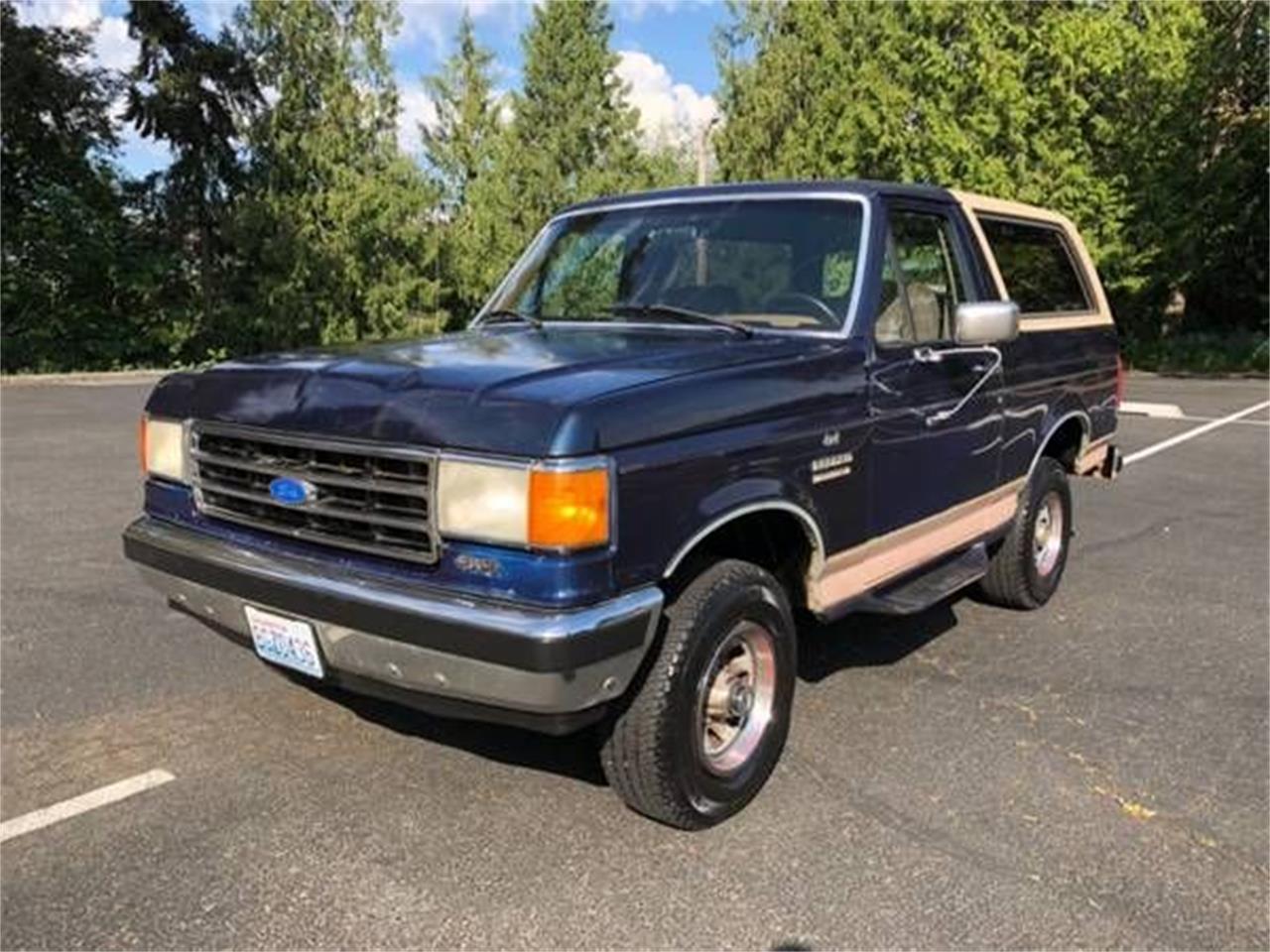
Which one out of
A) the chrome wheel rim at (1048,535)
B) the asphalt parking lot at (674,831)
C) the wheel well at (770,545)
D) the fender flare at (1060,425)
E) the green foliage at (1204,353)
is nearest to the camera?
the asphalt parking lot at (674,831)

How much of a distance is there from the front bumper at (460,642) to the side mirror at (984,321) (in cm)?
174

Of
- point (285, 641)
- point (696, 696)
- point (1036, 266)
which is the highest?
point (1036, 266)

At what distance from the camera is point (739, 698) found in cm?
359

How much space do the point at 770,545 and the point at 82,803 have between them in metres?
2.38

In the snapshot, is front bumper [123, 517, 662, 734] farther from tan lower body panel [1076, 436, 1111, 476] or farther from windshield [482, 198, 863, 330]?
tan lower body panel [1076, 436, 1111, 476]

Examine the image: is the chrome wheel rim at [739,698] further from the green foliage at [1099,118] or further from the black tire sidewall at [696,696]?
the green foliage at [1099,118]

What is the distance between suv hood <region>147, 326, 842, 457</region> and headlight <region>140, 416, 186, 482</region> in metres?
0.06

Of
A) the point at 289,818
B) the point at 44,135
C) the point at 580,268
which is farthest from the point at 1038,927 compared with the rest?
the point at 44,135

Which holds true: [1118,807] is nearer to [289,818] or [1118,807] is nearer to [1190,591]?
[289,818]

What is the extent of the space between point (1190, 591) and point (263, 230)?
2389 centimetres

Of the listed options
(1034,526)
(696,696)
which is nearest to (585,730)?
(696,696)

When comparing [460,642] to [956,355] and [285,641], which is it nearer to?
[285,641]

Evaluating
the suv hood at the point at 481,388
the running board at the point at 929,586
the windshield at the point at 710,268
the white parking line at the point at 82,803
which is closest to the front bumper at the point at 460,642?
the suv hood at the point at 481,388

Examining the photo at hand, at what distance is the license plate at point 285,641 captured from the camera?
3.23 meters
